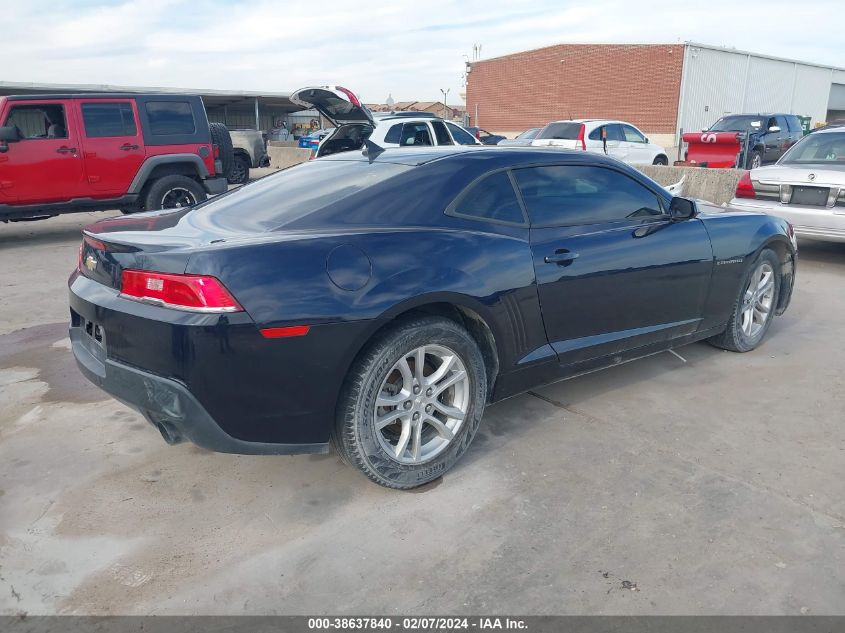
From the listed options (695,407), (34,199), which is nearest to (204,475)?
(695,407)

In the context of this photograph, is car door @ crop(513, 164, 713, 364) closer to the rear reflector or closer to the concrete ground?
the concrete ground

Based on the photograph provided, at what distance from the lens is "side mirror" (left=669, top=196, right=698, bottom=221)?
13.4 feet

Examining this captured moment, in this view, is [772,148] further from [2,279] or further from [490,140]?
[2,279]

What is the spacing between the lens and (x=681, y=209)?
162 inches

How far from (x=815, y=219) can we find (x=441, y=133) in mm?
6915

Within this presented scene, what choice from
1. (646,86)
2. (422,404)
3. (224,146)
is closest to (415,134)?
(224,146)

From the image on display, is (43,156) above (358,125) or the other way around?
the other way around

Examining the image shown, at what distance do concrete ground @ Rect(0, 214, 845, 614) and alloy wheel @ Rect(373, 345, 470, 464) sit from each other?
209 mm

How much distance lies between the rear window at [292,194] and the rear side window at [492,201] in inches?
13.4

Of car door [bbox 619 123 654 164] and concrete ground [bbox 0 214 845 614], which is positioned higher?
car door [bbox 619 123 654 164]

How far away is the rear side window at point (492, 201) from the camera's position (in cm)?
329

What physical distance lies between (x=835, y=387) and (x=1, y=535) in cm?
461

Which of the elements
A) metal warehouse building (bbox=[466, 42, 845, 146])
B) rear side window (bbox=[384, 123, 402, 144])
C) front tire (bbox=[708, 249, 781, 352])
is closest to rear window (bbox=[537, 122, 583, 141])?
rear side window (bbox=[384, 123, 402, 144])

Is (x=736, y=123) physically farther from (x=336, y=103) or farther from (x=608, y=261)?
(x=608, y=261)
